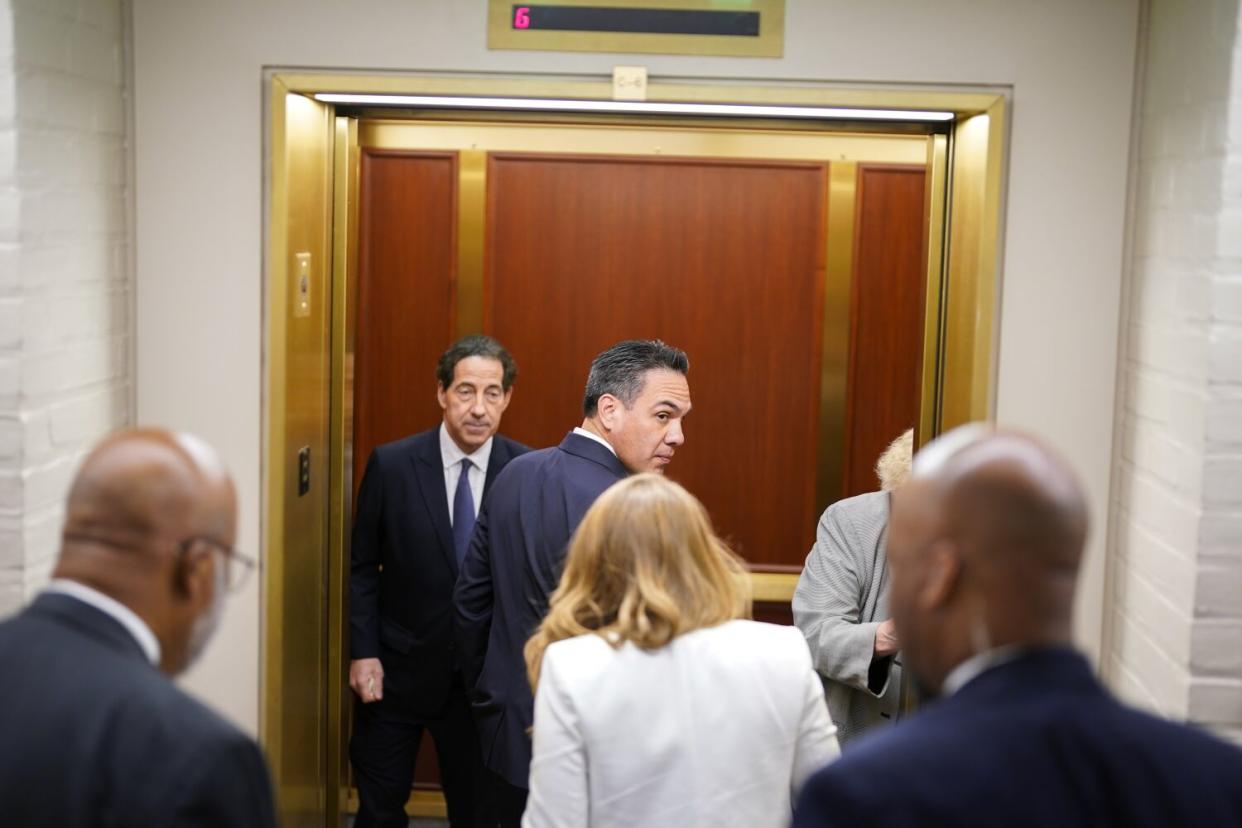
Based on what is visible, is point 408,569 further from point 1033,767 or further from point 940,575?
point 1033,767

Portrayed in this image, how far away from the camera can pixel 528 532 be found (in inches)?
121

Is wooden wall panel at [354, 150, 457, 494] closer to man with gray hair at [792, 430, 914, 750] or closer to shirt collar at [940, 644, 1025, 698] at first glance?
man with gray hair at [792, 430, 914, 750]

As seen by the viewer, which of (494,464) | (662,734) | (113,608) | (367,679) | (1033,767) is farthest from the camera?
(494,464)

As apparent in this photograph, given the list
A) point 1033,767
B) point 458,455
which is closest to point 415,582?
point 458,455

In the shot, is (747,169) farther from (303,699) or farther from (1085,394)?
(303,699)

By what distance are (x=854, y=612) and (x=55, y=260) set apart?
1.76 metres

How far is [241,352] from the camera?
10.8ft

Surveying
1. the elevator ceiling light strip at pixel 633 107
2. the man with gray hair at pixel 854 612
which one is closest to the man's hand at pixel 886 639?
the man with gray hair at pixel 854 612

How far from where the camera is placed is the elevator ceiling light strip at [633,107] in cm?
320

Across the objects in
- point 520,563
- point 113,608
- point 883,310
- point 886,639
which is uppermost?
point 883,310

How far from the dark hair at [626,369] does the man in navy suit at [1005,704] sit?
1904 millimetres

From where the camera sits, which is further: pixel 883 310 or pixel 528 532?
pixel 883 310

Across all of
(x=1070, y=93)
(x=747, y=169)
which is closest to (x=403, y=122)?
(x=747, y=169)

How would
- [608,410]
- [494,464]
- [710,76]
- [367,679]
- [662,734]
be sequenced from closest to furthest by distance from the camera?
1. [662,734]
2. [710,76]
3. [608,410]
4. [367,679]
5. [494,464]
